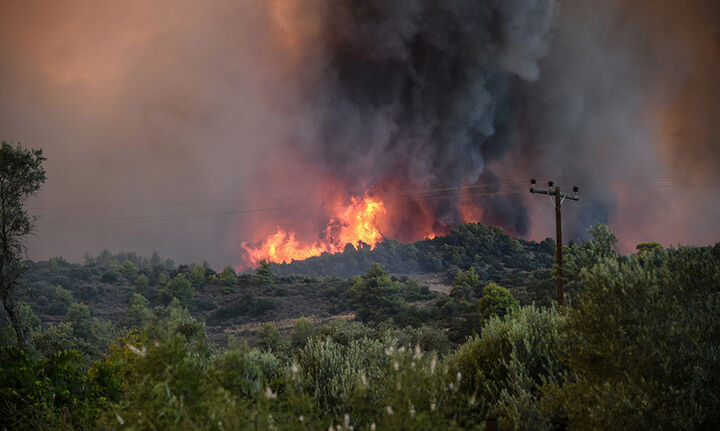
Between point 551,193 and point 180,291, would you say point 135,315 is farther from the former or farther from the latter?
point 551,193

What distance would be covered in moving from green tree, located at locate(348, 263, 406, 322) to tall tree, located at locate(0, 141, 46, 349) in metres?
67.1

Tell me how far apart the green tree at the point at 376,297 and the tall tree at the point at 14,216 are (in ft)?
220

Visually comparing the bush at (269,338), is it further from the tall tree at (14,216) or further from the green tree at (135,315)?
the tall tree at (14,216)

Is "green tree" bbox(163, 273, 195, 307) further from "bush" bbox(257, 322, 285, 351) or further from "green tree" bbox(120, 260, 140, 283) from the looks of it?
"bush" bbox(257, 322, 285, 351)

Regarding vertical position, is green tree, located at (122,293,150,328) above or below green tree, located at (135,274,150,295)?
below

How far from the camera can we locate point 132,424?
8.30 metres

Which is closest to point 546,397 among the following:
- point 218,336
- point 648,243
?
point 218,336

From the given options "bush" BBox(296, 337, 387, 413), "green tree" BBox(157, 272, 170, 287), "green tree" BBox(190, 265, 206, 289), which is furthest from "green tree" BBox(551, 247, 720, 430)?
"green tree" BBox(157, 272, 170, 287)

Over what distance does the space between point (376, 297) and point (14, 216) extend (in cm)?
7629

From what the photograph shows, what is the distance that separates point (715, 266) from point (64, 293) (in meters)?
126

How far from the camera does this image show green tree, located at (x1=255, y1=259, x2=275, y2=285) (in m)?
137

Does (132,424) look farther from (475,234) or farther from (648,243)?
(475,234)

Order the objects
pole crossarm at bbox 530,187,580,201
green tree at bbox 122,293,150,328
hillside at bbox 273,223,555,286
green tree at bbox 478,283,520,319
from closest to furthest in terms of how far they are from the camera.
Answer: pole crossarm at bbox 530,187,580,201
green tree at bbox 478,283,520,319
green tree at bbox 122,293,150,328
hillside at bbox 273,223,555,286

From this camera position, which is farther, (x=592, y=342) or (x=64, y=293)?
(x=64, y=293)
